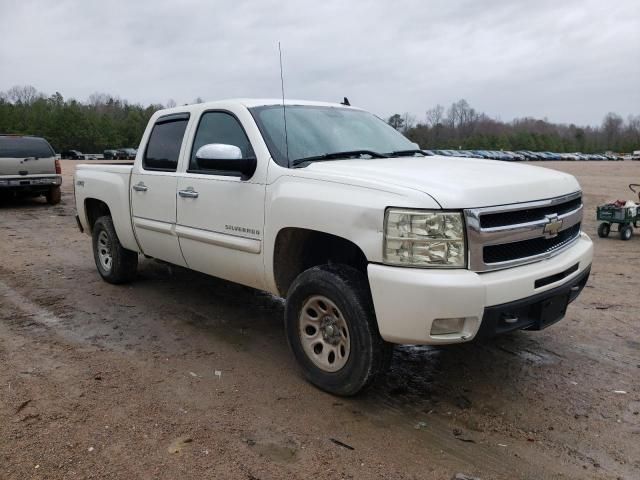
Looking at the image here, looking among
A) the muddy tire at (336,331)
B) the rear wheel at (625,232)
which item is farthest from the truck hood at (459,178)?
the rear wheel at (625,232)

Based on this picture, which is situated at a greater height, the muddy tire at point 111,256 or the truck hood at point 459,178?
the truck hood at point 459,178

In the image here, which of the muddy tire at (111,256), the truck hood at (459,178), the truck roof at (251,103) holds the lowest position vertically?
the muddy tire at (111,256)

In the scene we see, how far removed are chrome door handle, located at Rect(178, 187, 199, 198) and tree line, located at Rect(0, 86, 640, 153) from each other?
74.9 metres

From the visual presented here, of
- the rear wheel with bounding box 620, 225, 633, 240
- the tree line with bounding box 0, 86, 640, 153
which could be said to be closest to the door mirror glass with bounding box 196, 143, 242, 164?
the rear wheel with bounding box 620, 225, 633, 240

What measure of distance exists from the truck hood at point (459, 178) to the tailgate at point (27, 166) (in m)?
12.2

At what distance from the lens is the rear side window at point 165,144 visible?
5.18m

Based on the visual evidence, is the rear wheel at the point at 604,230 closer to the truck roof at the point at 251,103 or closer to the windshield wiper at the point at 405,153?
the windshield wiper at the point at 405,153

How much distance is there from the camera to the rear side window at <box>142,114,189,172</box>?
5.18 metres

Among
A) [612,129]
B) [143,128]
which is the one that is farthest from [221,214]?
[612,129]

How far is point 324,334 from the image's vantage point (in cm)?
377

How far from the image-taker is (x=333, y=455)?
3.06 meters

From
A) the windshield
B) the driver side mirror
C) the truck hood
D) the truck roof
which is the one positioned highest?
the truck roof

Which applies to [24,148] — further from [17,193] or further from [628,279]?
[628,279]

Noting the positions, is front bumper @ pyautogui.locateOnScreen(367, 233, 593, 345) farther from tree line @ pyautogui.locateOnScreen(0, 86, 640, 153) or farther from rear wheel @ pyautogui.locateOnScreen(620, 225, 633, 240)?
tree line @ pyautogui.locateOnScreen(0, 86, 640, 153)
